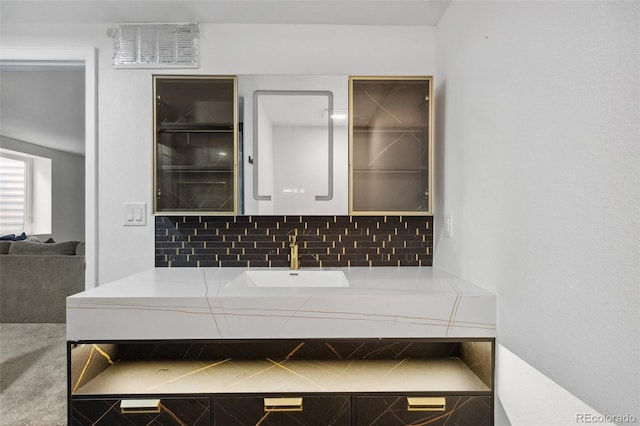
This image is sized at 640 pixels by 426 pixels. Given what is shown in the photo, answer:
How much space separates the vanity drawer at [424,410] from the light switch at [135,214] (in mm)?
1490

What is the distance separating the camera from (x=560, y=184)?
39.4 inches

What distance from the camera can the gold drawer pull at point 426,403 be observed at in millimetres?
1371

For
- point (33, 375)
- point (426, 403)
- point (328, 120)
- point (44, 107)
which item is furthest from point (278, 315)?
point (44, 107)

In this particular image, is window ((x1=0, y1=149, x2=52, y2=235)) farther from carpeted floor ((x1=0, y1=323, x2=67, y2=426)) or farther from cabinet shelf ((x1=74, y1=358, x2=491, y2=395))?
cabinet shelf ((x1=74, y1=358, x2=491, y2=395))

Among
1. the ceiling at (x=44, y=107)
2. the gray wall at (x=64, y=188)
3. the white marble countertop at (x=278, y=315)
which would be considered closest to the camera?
the white marble countertop at (x=278, y=315)

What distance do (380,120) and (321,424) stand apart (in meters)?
1.41

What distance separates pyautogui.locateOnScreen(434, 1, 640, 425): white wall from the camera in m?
0.80

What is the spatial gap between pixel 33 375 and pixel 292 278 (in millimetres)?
1773

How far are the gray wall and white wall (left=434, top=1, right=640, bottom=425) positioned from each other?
3.40 meters

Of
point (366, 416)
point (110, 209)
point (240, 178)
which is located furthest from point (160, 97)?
point (366, 416)

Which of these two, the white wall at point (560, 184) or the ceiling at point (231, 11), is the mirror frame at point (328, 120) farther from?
Result: the white wall at point (560, 184)

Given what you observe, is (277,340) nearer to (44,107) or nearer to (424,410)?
→ (424,410)

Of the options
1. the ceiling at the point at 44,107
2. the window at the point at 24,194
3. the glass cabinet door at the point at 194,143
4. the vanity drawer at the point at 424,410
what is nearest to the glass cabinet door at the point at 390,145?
the glass cabinet door at the point at 194,143

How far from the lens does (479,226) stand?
4.97 ft
